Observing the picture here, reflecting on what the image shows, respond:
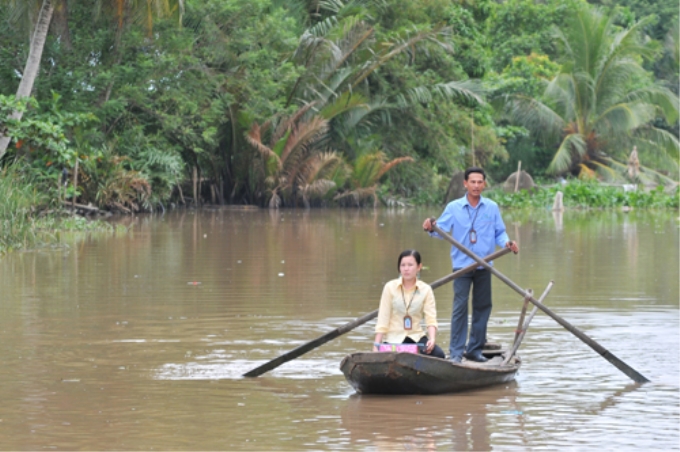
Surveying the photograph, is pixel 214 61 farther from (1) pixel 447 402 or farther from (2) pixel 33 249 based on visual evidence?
(1) pixel 447 402

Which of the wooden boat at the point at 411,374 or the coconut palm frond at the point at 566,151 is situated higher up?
the coconut palm frond at the point at 566,151

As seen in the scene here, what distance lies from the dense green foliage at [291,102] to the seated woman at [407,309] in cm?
1581

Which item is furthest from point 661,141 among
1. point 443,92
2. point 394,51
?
point 394,51

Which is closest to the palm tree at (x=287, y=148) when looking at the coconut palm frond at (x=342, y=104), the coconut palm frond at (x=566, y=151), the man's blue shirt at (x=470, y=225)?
the coconut palm frond at (x=342, y=104)

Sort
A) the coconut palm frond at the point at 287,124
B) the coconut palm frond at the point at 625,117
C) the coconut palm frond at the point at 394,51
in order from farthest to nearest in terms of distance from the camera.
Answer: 1. the coconut palm frond at the point at 625,117
2. the coconut palm frond at the point at 394,51
3. the coconut palm frond at the point at 287,124

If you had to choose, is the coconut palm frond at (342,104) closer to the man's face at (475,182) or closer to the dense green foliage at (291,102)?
the dense green foliage at (291,102)

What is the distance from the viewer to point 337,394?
25.4ft

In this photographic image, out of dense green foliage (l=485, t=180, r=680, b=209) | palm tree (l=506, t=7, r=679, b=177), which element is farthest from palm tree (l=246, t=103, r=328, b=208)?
palm tree (l=506, t=7, r=679, b=177)

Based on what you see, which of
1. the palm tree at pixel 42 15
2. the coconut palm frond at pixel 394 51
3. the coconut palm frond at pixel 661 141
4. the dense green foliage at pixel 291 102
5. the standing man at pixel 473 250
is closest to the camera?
the standing man at pixel 473 250

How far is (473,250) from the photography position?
336 inches

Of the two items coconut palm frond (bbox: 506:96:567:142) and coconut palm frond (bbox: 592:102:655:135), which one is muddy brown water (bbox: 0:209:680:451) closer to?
coconut palm frond (bbox: 592:102:655:135)

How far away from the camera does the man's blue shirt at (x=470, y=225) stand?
8.55 meters

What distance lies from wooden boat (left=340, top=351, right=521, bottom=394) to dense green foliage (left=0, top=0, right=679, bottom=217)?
16077mm

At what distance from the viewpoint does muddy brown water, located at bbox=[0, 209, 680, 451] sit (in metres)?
6.62
